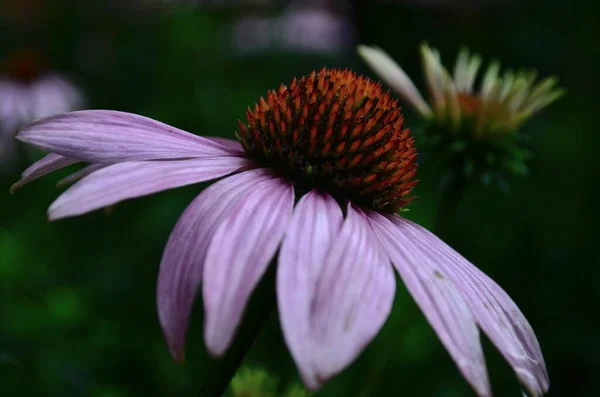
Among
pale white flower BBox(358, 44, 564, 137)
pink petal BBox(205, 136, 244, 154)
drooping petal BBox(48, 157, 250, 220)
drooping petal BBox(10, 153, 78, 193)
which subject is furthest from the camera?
pale white flower BBox(358, 44, 564, 137)

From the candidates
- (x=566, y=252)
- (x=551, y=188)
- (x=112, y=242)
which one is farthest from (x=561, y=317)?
(x=112, y=242)

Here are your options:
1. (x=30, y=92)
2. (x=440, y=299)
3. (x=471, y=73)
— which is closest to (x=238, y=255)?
(x=440, y=299)

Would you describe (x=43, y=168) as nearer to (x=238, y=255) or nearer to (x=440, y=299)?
(x=238, y=255)

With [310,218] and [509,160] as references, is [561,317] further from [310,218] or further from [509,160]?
[310,218]

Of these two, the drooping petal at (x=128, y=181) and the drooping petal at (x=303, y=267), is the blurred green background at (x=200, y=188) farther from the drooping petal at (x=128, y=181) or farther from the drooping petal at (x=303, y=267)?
the drooping petal at (x=303, y=267)

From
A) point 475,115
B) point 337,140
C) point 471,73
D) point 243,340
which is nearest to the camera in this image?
point 243,340

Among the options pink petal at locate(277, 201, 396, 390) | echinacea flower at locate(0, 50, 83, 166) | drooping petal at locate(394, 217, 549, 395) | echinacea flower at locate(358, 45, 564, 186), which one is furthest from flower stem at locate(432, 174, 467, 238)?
echinacea flower at locate(0, 50, 83, 166)

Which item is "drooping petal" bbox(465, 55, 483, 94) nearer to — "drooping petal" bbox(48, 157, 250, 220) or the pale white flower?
the pale white flower
